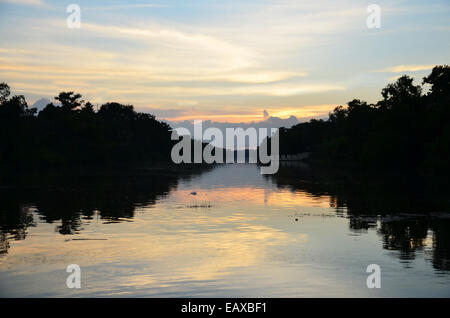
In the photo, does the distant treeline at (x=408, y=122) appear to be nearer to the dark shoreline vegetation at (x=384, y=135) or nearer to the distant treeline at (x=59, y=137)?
the dark shoreline vegetation at (x=384, y=135)

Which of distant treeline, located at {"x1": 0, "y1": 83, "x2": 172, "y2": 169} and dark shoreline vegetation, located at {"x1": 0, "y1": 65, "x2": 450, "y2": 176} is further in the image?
distant treeline, located at {"x1": 0, "y1": 83, "x2": 172, "y2": 169}

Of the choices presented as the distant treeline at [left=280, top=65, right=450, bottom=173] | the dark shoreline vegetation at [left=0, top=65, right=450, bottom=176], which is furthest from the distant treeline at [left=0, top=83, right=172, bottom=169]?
the distant treeline at [left=280, top=65, right=450, bottom=173]

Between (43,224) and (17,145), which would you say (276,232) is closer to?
(43,224)

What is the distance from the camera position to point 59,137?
459 ft

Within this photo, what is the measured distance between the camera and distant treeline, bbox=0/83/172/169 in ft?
354

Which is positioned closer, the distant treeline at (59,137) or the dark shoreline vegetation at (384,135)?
the dark shoreline vegetation at (384,135)

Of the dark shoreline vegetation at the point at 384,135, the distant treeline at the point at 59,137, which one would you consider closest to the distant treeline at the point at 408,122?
the dark shoreline vegetation at the point at 384,135

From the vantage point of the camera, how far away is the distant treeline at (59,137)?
107812 mm

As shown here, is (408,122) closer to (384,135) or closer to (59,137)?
(384,135)

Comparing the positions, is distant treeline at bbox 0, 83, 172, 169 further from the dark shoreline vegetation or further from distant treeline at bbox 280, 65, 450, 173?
distant treeline at bbox 280, 65, 450, 173

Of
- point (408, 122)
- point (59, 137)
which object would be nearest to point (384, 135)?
point (408, 122)

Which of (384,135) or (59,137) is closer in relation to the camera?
(384,135)

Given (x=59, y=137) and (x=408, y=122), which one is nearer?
(x=408, y=122)

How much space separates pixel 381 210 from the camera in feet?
134
